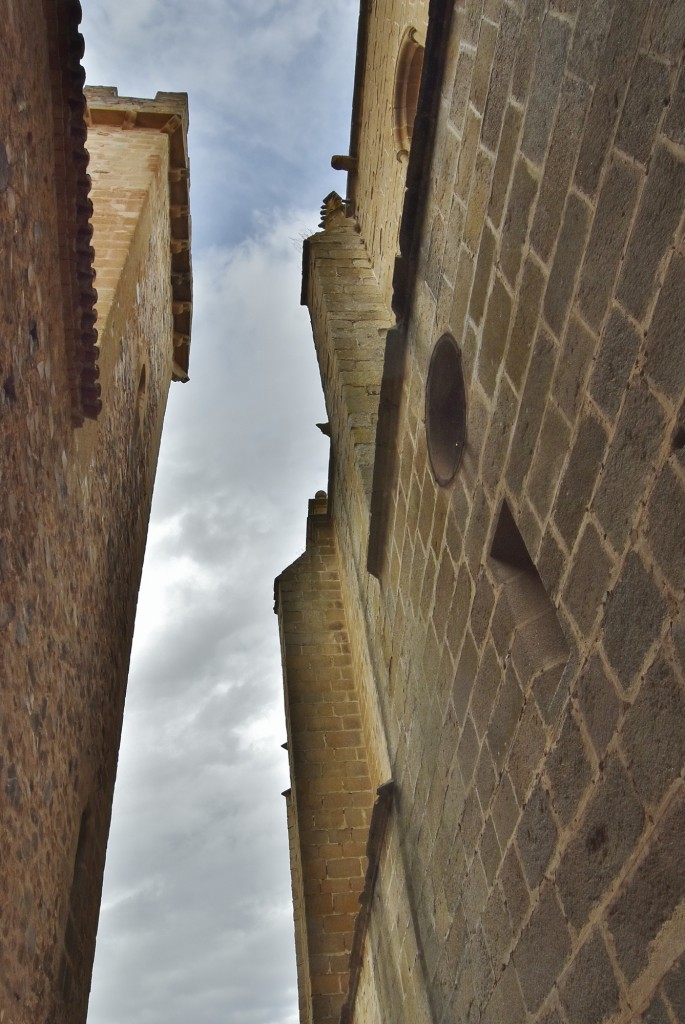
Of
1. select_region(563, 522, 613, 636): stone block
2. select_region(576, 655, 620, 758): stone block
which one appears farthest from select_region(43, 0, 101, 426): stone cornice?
select_region(576, 655, 620, 758): stone block

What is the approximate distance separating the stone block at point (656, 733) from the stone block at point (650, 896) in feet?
0.29

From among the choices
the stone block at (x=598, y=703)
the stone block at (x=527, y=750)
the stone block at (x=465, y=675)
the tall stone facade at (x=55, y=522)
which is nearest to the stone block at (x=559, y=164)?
the stone block at (x=598, y=703)

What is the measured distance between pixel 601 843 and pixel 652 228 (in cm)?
181

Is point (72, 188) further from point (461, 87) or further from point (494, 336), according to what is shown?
point (494, 336)

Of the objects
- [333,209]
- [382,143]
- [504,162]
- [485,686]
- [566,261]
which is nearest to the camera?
[566,261]

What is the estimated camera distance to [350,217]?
12828 mm

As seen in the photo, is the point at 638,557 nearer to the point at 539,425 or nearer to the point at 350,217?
the point at 539,425

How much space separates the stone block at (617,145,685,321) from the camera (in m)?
2.36

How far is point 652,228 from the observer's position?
2.47 metres

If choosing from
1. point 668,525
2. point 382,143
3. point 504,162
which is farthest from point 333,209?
point 668,525

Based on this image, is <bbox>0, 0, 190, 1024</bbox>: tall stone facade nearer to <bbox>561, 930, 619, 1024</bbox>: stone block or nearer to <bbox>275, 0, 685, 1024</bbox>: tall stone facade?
<bbox>275, 0, 685, 1024</bbox>: tall stone facade

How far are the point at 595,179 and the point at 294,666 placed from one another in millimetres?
8946

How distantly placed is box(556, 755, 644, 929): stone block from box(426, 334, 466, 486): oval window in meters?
2.02

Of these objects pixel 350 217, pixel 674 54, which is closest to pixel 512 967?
pixel 674 54
